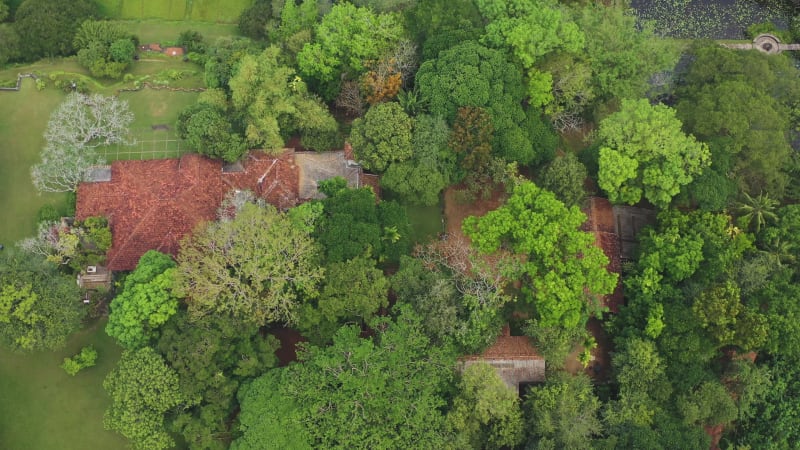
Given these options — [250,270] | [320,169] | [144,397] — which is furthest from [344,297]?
[144,397]

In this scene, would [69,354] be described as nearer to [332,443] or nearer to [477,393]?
[332,443]

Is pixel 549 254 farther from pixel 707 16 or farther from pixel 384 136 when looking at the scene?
pixel 707 16

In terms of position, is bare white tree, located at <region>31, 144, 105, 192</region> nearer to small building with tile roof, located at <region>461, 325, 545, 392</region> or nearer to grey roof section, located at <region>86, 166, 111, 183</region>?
grey roof section, located at <region>86, 166, 111, 183</region>

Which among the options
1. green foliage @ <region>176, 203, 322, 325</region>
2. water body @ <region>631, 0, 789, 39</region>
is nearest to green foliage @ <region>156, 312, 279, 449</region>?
green foliage @ <region>176, 203, 322, 325</region>

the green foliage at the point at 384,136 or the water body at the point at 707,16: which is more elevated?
the water body at the point at 707,16

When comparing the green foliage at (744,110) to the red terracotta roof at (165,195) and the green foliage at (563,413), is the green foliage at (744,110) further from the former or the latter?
the red terracotta roof at (165,195)

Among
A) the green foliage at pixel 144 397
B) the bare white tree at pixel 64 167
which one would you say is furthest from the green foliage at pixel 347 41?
the green foliage at pixel 144 397
